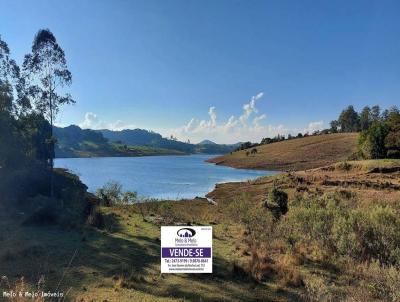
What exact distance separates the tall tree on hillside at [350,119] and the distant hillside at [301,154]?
98.8ft

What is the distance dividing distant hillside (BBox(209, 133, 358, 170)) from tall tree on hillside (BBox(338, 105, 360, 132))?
1185 inches

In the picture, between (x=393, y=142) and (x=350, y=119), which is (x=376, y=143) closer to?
(x=393, y=142)

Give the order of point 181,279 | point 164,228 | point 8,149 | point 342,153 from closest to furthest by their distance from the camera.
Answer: point 164,228 < point 181,279 < point 8,149 < point 342,153

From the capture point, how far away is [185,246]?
1019 centimetres

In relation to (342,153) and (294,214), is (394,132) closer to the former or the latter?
(342,153)

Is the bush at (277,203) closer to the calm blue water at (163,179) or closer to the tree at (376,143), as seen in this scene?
the calm blue water at (163,179)

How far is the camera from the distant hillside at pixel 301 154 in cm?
12862

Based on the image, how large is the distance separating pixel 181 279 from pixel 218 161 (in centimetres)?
15753

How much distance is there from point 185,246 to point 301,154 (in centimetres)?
13401

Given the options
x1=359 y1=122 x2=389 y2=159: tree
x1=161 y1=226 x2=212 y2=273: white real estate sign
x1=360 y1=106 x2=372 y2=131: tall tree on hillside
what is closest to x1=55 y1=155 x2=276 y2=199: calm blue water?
x1=359 y1=122 x2=389 y2=159: tree

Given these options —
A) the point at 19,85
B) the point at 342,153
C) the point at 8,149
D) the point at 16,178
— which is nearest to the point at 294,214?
the point at 16,178

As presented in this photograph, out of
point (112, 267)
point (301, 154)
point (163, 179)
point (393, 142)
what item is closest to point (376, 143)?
point (393, 142)

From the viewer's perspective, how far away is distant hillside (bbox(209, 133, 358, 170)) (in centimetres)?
12862

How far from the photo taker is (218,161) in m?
169
